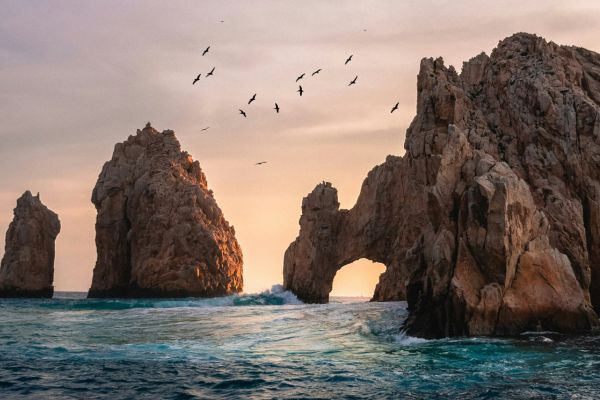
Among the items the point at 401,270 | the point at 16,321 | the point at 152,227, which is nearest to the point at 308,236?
the point at 401,270

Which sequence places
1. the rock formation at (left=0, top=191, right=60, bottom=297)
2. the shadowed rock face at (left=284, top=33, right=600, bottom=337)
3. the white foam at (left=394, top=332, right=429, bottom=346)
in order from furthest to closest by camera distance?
the rock formation at (left=0, top=191, right=60, bottom=297) < the shadowed rock face at (left=284, top=33, right=600, bottom=337) < the white foam at (left=394, top=332, right=429, bottom=346)

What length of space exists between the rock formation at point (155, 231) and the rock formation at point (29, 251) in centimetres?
826

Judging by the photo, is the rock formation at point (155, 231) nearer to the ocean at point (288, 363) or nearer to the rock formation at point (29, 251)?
the rock formation at point (29, 251)

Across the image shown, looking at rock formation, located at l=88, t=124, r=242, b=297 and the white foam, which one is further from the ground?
rock formation, located at l=88, t=124, r=242, b=297

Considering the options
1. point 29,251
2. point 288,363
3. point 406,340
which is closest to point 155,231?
point 29,251

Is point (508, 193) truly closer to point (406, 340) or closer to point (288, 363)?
point (406, 340)

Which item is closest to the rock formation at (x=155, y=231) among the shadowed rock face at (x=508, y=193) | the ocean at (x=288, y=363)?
the shadowed rock face at (x=508, y=193)

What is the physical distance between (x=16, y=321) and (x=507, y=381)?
113 feet

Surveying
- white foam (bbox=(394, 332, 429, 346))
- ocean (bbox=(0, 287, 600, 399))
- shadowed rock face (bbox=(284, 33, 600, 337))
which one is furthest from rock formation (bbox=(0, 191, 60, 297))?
white foam (bbox=(394, 332, 429, 346))

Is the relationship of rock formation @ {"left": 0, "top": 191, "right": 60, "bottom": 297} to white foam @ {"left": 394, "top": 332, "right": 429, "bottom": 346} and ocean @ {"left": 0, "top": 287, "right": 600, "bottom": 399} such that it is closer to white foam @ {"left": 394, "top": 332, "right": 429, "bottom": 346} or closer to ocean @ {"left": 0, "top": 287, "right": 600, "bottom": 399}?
ocean @ {"left": 0, "top": 287, "right": 600, "bottom": 399}

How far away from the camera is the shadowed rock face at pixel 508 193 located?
2927cm

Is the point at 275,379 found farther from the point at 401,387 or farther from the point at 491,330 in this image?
the point at 491,330

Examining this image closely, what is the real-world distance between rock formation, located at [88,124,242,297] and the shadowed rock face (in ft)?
139

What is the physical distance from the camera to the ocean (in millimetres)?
17766
